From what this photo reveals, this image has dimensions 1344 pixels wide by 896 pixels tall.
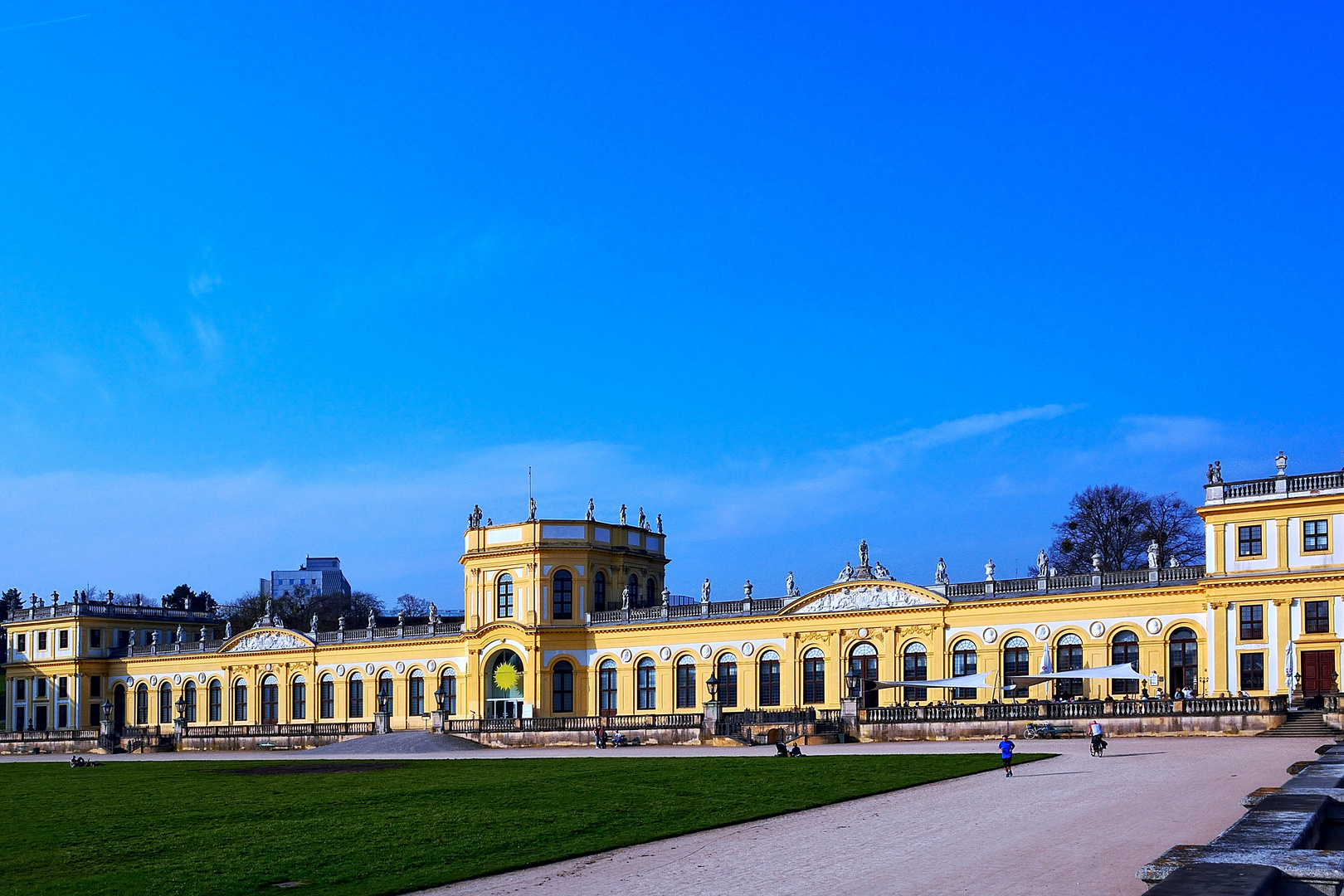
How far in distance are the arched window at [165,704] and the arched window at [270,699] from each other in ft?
30.4

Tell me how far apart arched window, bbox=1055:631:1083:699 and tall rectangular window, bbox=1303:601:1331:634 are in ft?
29.8

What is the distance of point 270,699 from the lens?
8425 centimetres

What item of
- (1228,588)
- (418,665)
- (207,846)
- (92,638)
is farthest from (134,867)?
(92,638)

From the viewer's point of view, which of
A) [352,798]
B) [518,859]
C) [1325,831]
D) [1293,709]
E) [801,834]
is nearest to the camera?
[1325,831]

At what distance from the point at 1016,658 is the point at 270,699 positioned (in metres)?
46.8

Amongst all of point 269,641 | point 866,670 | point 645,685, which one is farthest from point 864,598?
point 269,641

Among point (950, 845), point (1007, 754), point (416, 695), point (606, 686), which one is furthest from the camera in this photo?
point (416, 695)

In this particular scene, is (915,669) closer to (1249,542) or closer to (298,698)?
(1249,542)

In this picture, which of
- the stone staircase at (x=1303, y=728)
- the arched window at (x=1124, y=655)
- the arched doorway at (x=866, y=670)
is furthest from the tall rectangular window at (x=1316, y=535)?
the arched doorway at (x=866, y=670)

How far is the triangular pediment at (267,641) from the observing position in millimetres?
82750

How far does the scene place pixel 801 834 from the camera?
832 inches

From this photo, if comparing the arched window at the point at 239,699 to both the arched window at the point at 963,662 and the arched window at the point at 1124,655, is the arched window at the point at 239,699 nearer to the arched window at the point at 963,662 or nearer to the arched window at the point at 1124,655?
the arched window at the point at 963,662

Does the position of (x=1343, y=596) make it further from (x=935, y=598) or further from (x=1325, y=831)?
(x=1325, y=831)

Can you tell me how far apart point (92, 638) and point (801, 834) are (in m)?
87.0
